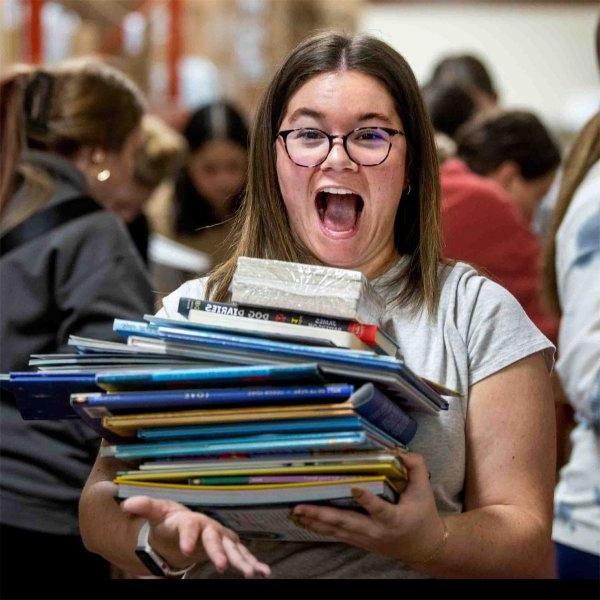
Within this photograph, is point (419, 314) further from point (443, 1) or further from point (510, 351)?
point (443, 1)

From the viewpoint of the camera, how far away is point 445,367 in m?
1.62

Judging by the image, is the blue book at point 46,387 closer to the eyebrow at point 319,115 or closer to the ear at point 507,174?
the eyebrow at point 319,115

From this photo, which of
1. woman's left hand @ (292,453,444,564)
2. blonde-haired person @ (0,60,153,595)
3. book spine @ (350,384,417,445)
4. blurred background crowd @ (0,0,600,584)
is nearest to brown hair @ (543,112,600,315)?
blurred background crowd @ (0,0,600,584)

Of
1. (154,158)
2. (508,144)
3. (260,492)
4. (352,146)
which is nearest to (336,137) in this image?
(352,146)

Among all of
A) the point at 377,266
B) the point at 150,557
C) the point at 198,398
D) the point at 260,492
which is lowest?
the point at 150,557

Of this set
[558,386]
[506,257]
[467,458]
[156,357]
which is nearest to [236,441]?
[156,357]

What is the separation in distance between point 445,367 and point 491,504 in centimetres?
19

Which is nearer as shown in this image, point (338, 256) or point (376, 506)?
point (376, 506)

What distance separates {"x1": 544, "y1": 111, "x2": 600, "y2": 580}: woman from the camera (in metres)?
2.36

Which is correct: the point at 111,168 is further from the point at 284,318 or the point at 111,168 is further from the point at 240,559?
the point at 240,559

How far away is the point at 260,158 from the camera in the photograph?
1760mm

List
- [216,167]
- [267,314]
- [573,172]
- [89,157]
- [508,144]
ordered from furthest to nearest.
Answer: [216,167] → [508,144] → [89,157] → [573,172] → [267,314]

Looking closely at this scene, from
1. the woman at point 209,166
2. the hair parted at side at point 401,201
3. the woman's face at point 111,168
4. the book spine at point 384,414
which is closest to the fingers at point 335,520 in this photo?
the book spine at point 384,414

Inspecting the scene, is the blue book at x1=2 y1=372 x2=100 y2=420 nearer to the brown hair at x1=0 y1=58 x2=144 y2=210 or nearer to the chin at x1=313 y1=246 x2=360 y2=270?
the chin at x1=313 y1=246 x2=360 y2=270
